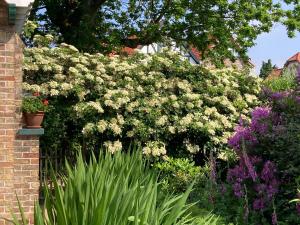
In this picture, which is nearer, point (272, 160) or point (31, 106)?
point (272, 160)

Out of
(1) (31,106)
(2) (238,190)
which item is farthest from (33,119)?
(2) (238,190)

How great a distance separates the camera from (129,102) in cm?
1134

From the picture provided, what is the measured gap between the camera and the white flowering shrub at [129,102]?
11.0 m

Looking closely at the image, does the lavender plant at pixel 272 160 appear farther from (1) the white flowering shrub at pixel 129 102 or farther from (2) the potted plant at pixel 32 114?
(1) the white flowering shrub at pixel 129 102

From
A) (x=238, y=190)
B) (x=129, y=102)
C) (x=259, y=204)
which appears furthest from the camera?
(x=129, y=102)

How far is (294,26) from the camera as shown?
57.6ft

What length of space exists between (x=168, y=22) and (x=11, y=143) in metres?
11.5

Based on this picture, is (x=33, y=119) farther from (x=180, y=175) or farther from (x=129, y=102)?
(x=129, y=102)

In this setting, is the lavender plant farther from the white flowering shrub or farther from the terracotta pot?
the white flowering shrub

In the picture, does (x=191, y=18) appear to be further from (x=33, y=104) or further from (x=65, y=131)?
(x=33, y=104)

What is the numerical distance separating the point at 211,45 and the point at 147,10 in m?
2.59

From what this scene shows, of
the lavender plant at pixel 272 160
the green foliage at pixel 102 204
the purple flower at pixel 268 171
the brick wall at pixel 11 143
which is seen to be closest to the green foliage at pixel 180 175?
the lavender plant at pixel 272 160

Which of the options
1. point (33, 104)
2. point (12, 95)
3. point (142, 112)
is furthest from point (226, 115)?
point (12, 95)

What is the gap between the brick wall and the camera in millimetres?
7047
